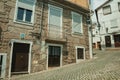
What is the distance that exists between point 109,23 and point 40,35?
1807 centimetres

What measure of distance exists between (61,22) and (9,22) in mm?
5018

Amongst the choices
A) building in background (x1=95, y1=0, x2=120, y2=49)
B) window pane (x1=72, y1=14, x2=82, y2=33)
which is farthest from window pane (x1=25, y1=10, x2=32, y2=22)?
building in background (x1=95, y1=0, x2=120, y2=49)

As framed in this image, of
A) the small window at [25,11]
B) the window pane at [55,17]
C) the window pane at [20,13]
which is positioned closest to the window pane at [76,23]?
the window pane at [55,17]

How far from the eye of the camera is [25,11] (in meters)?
10.4

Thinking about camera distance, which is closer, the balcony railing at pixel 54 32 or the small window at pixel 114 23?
the balcony railing at pixel 54 32

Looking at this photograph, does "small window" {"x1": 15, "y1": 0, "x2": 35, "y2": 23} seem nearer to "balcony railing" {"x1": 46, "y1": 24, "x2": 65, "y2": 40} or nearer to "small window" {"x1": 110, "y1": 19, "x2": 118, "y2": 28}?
"balcony railing" {"x1": 46, "y1": 24, "x2": 65, "y2": 40}

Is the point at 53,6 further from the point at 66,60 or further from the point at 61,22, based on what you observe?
the point at 66,60

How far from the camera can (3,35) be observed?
9.02 metres

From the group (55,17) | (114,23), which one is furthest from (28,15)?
(114,23)

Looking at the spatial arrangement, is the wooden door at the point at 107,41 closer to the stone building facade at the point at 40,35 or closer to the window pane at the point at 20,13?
the stone building facade at the point at 40,35

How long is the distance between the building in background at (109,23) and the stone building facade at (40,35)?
11427 millimetres

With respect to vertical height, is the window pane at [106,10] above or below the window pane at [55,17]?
above

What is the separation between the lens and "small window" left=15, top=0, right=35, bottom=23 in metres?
10.0

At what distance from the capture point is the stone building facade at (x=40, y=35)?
9312mm
